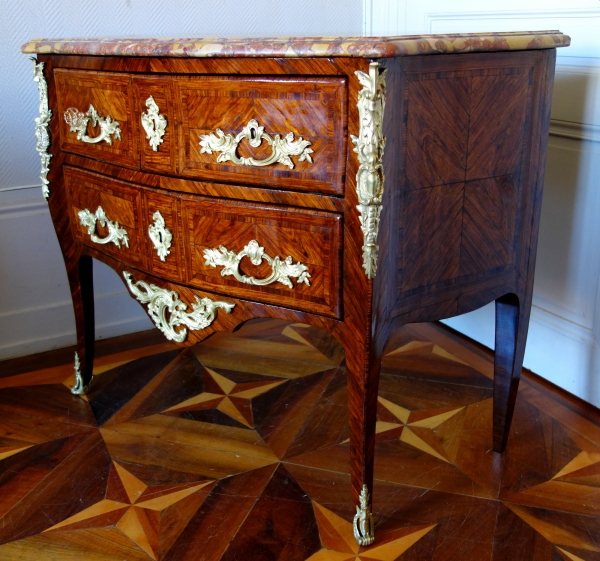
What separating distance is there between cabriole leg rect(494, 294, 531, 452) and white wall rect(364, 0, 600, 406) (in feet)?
1.13

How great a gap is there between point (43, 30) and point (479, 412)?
1570 millimetres

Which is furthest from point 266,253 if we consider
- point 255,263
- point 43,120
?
point 43,120

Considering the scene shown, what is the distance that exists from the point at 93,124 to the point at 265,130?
492mm

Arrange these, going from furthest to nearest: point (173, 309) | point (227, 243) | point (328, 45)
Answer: point (173, 309), point (227, 243), point (328, 45)

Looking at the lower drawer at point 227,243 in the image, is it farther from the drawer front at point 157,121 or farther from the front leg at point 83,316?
the front leg at point 83,316

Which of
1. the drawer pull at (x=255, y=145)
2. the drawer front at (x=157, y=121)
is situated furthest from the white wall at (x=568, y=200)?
the drawer front at (x=157, y=121)

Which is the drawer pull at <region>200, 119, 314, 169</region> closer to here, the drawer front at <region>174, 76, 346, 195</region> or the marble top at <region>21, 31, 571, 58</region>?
the drawer front at <region>174, 76, 346, 195</region>

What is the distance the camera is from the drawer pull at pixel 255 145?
1152mm

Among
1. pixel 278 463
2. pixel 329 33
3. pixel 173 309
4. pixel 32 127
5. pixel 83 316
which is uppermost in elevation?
pixel 329 33

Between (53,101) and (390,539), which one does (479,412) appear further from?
(53,101)

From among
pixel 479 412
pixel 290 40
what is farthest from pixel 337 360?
pixel 290 40

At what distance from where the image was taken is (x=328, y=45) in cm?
105

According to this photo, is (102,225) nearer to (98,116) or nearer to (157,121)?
(98,116)

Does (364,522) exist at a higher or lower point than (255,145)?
lower
